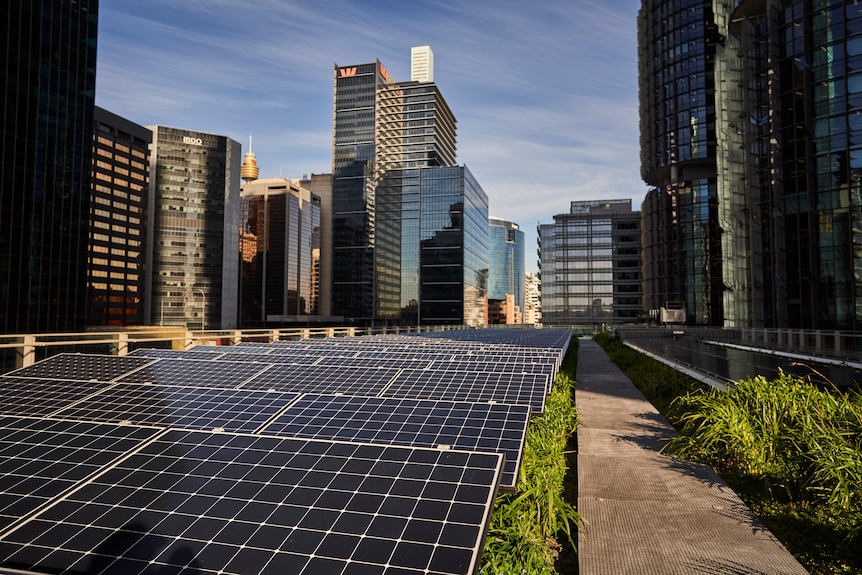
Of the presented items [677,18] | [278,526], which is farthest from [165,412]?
[677,18]

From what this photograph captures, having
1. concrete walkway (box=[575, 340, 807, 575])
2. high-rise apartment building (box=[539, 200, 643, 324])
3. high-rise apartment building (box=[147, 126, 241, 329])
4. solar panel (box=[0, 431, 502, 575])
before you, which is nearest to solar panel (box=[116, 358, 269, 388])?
solar panel (box=[0, 431, 502, 575])

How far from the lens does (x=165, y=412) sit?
693cm

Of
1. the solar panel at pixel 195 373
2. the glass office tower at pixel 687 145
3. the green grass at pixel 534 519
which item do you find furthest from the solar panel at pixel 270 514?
the glass office tower at pixel 687 145

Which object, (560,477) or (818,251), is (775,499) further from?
(818,251)

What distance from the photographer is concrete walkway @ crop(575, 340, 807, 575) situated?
5.95 m

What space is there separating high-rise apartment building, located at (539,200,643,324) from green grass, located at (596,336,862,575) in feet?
450

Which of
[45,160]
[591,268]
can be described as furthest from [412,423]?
[591,268]

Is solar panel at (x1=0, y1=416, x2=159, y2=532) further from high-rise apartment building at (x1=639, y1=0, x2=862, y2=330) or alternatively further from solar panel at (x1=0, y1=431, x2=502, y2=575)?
high-rise apartment building at (x1=639, y1=0, x2=862, y2=330)

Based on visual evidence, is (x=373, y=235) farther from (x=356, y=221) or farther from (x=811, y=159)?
(x=811, y=159)

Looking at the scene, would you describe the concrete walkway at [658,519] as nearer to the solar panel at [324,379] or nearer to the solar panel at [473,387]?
the solar panel at [473,387]

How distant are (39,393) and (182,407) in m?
2.52

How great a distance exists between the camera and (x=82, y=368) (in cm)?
1019

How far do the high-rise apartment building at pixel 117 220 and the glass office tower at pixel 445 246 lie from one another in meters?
92.7

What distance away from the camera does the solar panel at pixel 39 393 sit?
671cm
